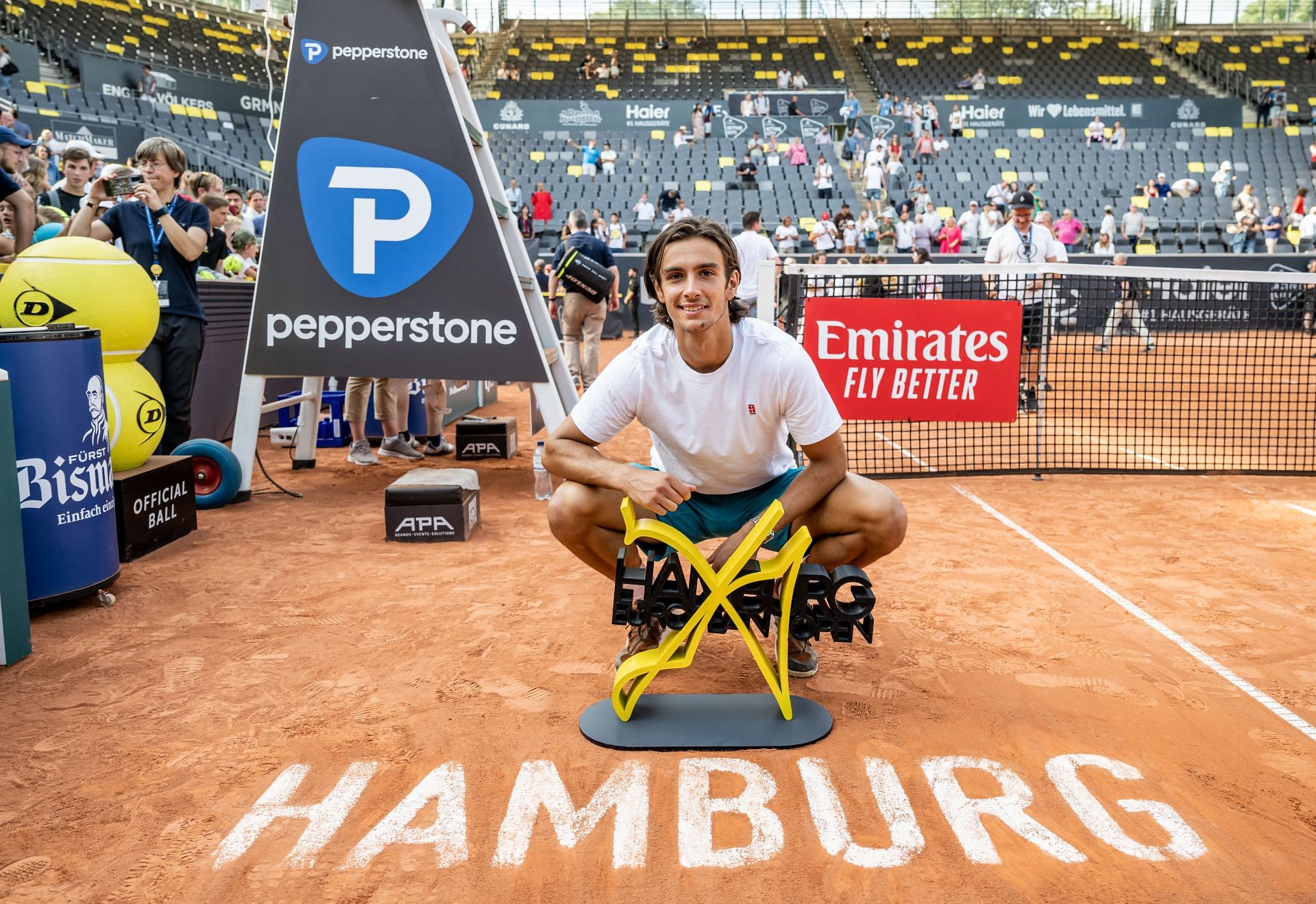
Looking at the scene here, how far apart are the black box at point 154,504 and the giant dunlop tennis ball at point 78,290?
1.91 feet

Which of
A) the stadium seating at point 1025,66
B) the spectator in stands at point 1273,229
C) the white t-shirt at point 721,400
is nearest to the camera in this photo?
the white t-shirt at point 721,400

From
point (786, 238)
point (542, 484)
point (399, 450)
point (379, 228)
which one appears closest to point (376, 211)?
point (379, 228)

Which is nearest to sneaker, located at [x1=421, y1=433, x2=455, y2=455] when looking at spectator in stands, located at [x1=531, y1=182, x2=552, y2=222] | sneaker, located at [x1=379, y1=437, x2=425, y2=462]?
sneaker, located at [x1=379, y1=437, x2=425, y2=462]

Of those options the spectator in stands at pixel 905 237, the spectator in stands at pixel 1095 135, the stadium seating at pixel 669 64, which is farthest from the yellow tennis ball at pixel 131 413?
the stadium seating at pixel 669 64

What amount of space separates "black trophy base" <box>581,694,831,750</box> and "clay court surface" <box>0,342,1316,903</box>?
2.3 inches

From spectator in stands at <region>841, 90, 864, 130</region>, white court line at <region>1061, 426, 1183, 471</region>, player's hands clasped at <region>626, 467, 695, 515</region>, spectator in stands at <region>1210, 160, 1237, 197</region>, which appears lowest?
white court line at <region>1061, 426, 1183, 471</region>

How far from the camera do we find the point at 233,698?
2.99 meters

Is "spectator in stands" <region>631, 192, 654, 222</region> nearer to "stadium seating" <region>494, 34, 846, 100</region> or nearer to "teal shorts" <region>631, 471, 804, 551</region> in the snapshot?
"stadium seating" <region>494, 34, 846, 100</region>

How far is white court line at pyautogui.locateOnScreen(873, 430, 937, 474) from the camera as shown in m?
7.08

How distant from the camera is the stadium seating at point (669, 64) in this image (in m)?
32.6

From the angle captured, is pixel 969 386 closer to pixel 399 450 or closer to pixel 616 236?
pixel 399 450

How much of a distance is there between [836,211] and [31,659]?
71.8ft

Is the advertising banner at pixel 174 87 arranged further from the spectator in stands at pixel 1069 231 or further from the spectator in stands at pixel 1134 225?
the spectator in stands at pixel 1134 225

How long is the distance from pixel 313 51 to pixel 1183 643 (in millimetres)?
5262
